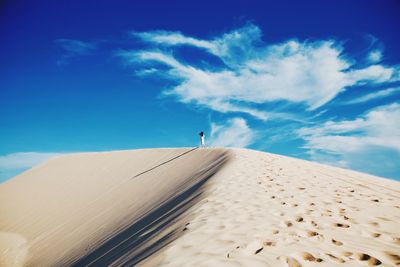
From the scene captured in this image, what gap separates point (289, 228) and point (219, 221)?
113 cm

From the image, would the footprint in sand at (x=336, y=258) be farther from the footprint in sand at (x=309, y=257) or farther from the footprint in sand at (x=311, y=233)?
the footprint in sand at (x=311, y=233)

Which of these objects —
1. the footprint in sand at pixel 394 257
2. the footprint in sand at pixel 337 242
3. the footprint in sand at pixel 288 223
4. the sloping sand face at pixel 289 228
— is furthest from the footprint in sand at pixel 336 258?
the footprint in sand at pixel 288 223

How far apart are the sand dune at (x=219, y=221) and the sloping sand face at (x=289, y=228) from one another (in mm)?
16

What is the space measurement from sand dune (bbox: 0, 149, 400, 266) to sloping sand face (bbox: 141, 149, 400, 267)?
0.02 meters

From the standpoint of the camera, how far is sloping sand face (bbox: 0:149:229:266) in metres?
6.54

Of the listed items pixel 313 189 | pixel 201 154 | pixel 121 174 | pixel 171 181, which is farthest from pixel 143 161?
pixel 313 189

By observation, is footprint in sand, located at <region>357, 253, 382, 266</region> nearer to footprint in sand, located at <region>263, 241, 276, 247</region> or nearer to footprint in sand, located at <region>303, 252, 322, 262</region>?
footprint in sand, located at <region>303, 252, 322, 262</region>

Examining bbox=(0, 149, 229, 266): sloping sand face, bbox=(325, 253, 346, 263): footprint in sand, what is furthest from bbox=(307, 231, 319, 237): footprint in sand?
bbox=(0, 149, 229, 266): sloping sand face

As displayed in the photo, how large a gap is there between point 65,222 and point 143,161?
366 inches

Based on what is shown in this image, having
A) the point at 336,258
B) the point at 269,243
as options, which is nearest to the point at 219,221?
the point at 269,243

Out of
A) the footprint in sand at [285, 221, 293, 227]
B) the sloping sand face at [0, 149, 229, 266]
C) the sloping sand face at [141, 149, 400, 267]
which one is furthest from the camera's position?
the sloping sand face at [0, 149, 229, 266]

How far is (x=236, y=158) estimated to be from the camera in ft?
40.3

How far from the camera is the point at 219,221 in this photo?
15.7 feet

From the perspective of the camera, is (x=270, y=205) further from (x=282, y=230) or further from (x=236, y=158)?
(x=236, y=158)
